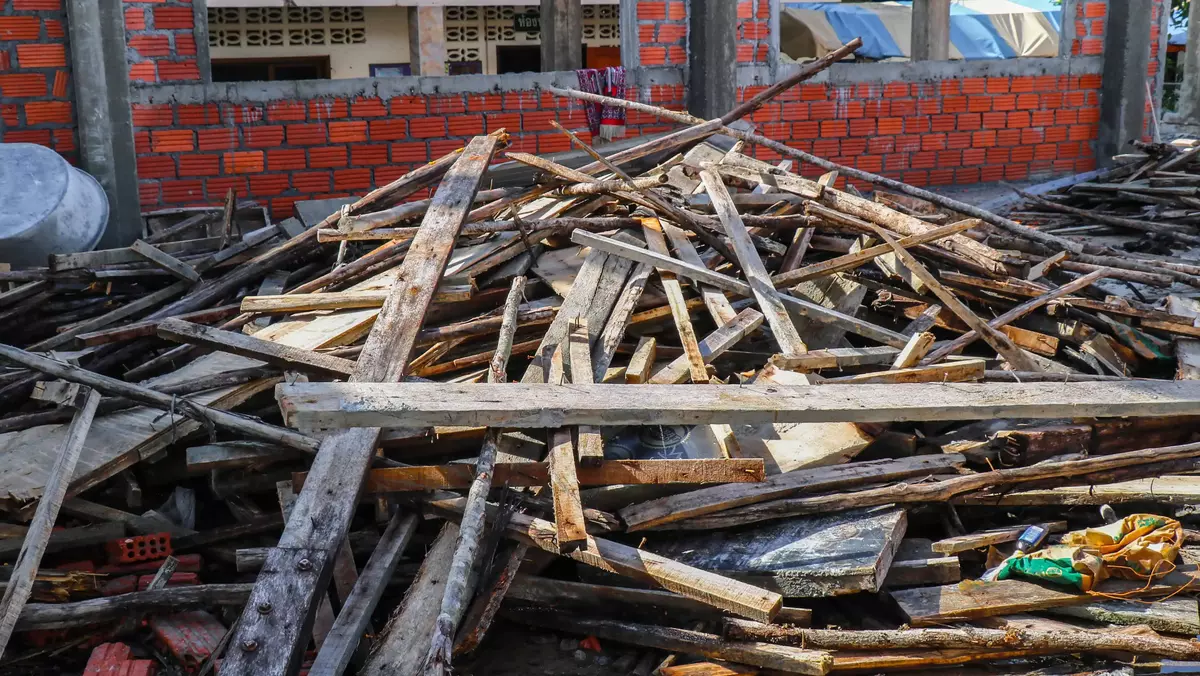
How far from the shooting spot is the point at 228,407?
512 cm

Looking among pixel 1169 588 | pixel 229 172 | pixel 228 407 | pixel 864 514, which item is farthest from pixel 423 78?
pixel 1169 588

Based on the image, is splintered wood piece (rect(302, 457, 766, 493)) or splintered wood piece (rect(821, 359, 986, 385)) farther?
splintered wood piece (rect(821, 359, 986, 385))

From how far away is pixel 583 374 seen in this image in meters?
4.75

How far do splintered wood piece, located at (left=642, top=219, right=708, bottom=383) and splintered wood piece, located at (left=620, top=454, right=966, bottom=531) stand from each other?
655mm

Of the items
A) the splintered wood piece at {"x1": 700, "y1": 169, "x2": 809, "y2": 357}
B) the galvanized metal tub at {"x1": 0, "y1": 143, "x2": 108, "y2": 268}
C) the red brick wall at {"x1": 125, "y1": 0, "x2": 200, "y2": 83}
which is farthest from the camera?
the red brick wall at {"x1": 125, "y1": 0, "x2": 200, "y2": 83}

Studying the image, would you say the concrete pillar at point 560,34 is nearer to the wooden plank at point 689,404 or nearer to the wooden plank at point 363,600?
the wooden plank at point 689,404

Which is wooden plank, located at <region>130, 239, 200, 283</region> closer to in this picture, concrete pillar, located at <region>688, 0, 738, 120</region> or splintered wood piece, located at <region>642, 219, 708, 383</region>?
splintered wood piece, located at <region>642, 219, 708, 383</region>

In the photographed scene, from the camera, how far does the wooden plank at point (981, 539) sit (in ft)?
14.0

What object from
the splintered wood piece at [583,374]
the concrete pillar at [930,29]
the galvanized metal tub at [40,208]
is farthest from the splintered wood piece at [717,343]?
the concrete pillar at [930,29]

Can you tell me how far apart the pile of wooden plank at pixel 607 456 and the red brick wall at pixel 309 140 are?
3.17 meters

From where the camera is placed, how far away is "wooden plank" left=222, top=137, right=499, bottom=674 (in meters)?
3.37

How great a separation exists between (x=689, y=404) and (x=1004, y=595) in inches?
53.7


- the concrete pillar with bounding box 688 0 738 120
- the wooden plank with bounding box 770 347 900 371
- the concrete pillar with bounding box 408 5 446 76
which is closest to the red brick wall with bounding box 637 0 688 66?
the concrete pillar with bounding box 688 0 738 120

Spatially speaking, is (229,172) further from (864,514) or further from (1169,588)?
(1169,588)
